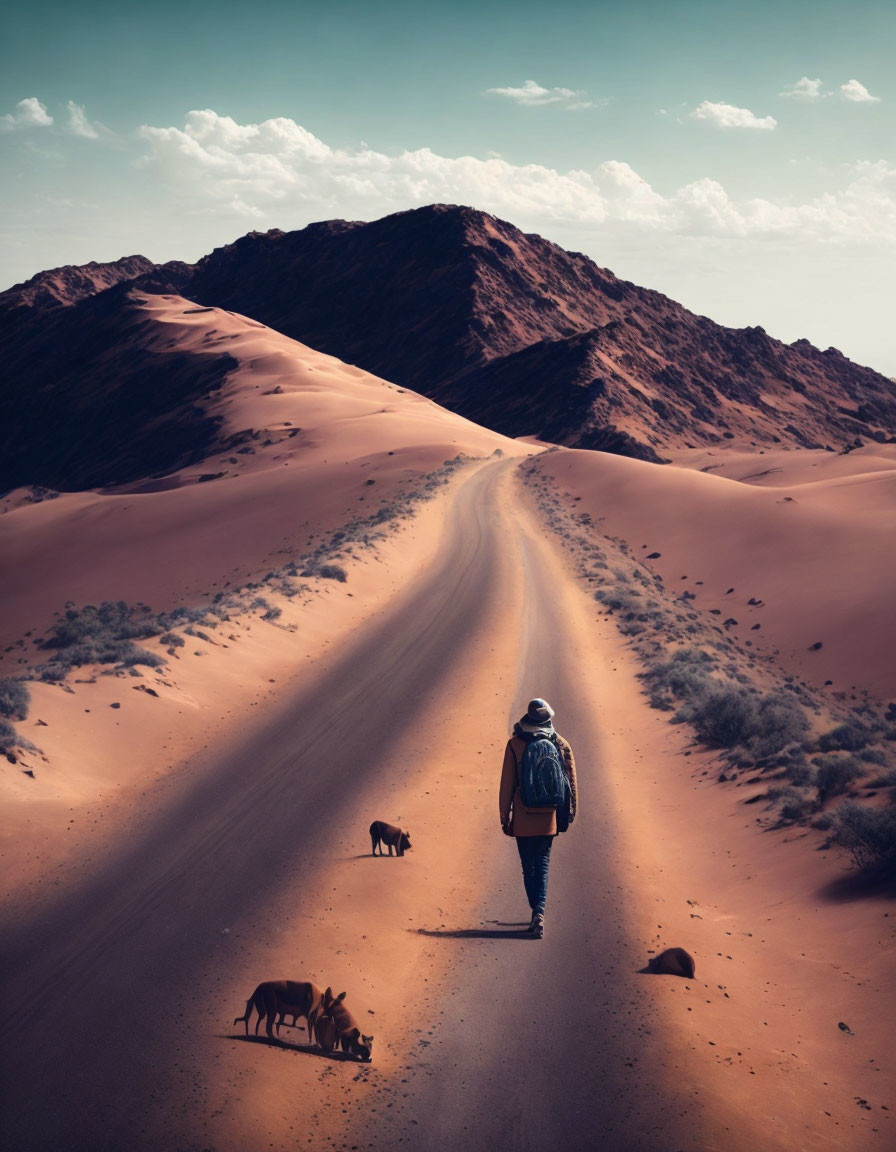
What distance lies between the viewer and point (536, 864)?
29.2ft

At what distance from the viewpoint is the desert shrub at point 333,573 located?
27.7m

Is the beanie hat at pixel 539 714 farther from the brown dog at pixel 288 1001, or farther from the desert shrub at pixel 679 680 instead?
the desert shrub at pixel 679 680

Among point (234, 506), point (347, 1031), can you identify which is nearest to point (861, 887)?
point (347, 1031)

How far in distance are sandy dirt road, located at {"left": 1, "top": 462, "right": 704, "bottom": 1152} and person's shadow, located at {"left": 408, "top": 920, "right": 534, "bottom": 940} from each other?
1.4 inches

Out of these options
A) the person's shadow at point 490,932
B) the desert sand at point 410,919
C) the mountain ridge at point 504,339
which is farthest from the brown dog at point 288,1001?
the mountain ridge at point 504,339

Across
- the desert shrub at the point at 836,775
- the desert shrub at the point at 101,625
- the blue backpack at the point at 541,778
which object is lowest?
the desert shrub at the point at 101,625

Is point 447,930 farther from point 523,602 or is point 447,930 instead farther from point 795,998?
point 523,602

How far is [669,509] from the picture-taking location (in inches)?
1823

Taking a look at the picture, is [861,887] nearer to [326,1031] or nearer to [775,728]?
[775,728]

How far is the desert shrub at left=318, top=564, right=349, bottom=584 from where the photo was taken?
2773 centimetres

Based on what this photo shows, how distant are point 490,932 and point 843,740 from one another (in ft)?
27.2

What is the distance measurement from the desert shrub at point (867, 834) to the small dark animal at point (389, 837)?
505 cm

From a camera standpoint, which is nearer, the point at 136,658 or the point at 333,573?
the point at 136,658

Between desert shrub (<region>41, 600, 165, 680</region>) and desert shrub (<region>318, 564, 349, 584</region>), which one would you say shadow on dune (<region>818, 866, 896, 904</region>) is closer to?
desert shrub (<region>41, 600, 165, 680</region>)
